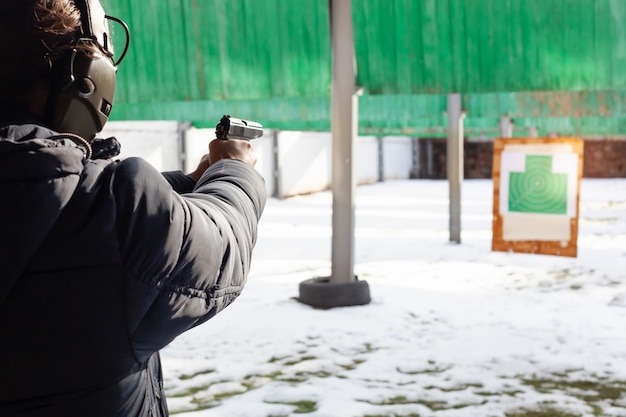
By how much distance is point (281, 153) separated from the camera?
17.0 m

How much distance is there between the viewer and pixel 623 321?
4.23 m

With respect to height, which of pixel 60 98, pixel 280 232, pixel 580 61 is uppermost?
pixel 580 61

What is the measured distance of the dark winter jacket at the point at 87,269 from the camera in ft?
2.39

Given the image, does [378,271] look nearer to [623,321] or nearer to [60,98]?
[623,321]

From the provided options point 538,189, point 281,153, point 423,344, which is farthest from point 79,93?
point 281,153

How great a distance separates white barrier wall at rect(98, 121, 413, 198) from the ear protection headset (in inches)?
409

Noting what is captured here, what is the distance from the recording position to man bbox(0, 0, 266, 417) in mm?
736

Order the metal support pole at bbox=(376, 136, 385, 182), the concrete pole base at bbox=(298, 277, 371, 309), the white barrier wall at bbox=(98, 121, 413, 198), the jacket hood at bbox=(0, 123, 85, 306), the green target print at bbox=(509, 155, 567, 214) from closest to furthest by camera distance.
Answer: the jacket hood at bbox=(0, 123, 85, 306) < the concrete pole base at bbox=(298, 277, 371, 309) < the green target print at bbox=(509, 155, 567, 214) < the white barrier wall at bbox=(98, 121, 413, 198) < the metal support pole at bbox=(376, 136, 385, 182)

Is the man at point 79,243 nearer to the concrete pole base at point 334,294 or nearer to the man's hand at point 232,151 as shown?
the man's hand at point 232,151

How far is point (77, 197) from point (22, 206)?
0.19ft

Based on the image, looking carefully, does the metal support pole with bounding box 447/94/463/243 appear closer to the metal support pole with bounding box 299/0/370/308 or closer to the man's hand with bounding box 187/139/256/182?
the metal support pole with bounding box 299/0/370/308

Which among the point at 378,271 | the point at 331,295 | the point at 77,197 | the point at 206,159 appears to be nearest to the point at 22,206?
the point at 77,197

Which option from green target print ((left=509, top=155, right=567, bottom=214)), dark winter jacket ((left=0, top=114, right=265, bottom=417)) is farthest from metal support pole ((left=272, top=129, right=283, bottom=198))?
dark winter jacket ((left=0, top=114, right=265, bottom=417))

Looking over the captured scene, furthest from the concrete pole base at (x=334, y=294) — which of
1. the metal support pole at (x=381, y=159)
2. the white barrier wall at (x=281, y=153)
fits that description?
the metal support pole at (x=381, y=159)
